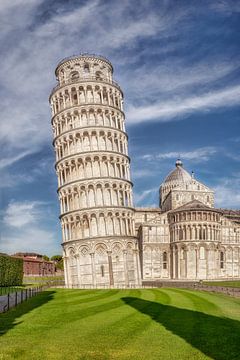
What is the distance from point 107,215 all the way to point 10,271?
60.0ft

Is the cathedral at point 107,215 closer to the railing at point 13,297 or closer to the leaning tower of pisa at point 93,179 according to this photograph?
the leaning tower of pisa at point 93,179

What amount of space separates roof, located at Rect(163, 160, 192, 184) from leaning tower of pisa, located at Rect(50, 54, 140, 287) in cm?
3576

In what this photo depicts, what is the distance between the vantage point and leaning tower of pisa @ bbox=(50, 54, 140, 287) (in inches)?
2685

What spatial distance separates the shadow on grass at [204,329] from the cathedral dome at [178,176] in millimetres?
83700

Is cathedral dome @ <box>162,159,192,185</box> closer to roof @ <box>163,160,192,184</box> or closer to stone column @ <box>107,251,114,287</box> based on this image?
roof @ <box>163,160,192,184</box>

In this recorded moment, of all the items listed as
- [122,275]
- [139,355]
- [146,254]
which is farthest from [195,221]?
[139,355]

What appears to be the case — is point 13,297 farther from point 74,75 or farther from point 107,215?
point 74,75

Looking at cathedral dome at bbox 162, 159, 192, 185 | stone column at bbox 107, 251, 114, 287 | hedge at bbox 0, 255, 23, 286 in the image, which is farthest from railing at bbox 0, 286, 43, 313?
cathedral dome at bbox 162, 159, 192, 185

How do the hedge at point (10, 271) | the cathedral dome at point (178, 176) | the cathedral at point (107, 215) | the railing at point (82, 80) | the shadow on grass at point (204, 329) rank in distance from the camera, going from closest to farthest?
the shadow on grass at point (204, 329), the hedge at point (10, 271), the cathedral at point (107, 215), the railing at point (82, 80), the cathedral dome at point (178, 176)

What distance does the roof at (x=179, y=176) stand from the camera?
109 meters

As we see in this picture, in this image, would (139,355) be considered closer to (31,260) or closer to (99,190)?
(99,190)

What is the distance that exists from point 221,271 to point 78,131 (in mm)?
41872

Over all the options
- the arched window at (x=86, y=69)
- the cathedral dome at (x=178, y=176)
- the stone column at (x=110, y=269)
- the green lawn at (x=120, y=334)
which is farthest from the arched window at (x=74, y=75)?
the green lawn at (x=120, y=334)

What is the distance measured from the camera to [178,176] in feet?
360
